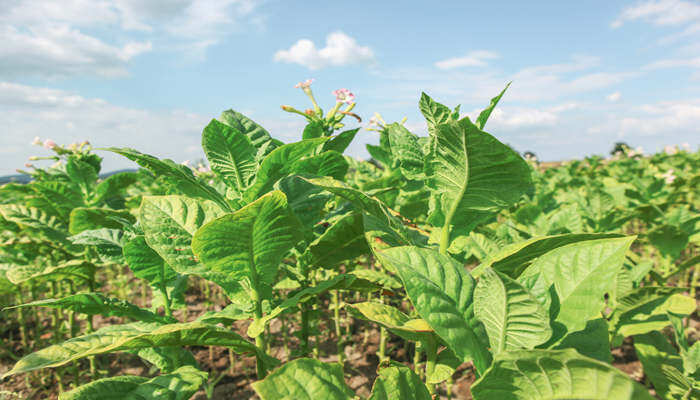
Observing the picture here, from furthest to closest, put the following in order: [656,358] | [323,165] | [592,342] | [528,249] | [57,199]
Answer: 1. [57,199]
2. [656,358]
3. [323,165]
4. [528,249]
5. [592,342]

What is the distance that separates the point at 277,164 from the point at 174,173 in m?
0.33

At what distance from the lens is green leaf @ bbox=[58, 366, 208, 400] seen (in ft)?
3.78

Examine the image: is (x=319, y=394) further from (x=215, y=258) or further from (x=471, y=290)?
(x=215, y=258)

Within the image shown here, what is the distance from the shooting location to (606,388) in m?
0.58

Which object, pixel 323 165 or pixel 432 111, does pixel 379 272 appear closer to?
pixel 323 165

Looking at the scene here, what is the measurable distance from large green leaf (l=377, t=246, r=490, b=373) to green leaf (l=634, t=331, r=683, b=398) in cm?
155

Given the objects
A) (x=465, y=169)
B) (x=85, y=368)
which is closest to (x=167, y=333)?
(x=465, y=169)

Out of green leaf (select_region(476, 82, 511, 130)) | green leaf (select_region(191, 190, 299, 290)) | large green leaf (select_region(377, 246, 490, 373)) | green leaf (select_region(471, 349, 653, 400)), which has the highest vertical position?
green leaf (select_region(476, 82, 511, 130))

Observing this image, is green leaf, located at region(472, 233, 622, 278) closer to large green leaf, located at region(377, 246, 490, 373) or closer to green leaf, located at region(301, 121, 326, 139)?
large green leaf, located at region(377, 246, 490, 373)

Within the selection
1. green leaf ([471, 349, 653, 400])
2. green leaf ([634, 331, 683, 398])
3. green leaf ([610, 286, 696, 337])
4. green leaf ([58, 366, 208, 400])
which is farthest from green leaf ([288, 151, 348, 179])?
green leaf ([634, 331, 683, 398])

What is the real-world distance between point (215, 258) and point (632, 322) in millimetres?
2124

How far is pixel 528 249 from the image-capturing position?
3.35ft

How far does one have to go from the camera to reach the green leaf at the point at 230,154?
1.28 m

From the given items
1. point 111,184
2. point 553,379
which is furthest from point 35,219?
point 553,379
